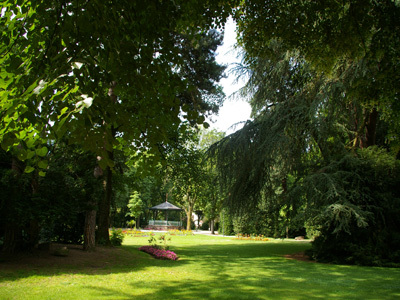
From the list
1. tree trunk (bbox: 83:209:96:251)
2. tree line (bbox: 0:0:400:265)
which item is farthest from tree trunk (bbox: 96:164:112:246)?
tree trunk (bbox: 83:209:96:251)

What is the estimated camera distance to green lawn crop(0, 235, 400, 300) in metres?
6.01

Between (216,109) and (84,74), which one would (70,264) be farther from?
(216,109)

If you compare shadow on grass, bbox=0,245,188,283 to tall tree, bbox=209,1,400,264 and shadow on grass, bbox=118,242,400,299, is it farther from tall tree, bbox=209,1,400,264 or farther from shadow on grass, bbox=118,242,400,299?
tall tree, bbox=209,1,400,264

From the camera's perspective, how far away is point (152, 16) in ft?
11.2

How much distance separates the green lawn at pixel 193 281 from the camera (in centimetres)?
601

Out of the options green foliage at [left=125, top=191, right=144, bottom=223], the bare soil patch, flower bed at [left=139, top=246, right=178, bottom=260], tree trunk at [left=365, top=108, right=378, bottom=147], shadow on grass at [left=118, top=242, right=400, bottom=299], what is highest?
tree trunk at [left=365, top=108, right=378, bottom=147]

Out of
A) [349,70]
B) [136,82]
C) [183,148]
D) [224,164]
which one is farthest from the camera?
[183,148]

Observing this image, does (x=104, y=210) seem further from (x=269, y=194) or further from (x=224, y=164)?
(x=269, y=194)

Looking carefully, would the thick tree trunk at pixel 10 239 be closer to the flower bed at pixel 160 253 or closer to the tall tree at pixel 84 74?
the flower bed at pixel 160 253

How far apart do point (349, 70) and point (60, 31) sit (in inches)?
395

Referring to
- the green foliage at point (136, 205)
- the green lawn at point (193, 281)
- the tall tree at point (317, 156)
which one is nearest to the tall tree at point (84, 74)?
the green lawn at point (193, 281)

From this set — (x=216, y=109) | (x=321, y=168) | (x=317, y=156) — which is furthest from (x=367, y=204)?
(x=216, y=109)

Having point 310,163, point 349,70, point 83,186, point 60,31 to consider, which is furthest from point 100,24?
point 310,163

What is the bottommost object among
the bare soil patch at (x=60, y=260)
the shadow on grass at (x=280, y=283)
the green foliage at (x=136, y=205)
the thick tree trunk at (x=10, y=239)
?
the shadow on grass at (x=280, y=283)
